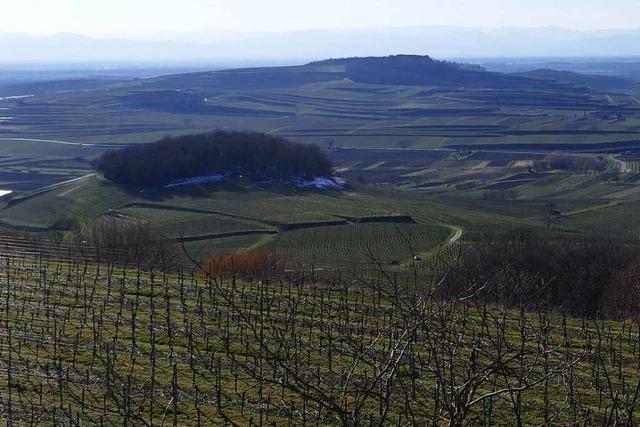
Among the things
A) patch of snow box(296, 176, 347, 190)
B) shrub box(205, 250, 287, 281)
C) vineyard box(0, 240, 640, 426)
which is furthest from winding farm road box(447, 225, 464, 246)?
vineyard box(0, 240, 640, 426)

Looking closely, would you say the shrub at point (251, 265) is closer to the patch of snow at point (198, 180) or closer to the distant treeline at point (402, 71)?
the patch of snow at point (198, 180)

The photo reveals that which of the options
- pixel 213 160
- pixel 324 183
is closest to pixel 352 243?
pixel 324 183

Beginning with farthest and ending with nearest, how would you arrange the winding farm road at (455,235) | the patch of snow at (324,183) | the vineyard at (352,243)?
the patch of snow at (324,183), the winding farm road at (455,235), the vineyard at (352,243)

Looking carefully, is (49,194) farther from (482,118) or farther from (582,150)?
(482,118)

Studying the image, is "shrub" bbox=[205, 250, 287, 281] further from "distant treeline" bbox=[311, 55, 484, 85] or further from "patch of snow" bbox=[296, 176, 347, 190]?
"distant treeline" bbox=[311, 55, 484, 85]

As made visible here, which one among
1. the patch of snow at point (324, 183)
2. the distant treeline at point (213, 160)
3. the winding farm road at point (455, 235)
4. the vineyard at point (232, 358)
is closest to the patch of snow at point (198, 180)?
the distant treeline at point (213, 160)

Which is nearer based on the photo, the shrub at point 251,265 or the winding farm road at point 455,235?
the shrub at point 251,265
